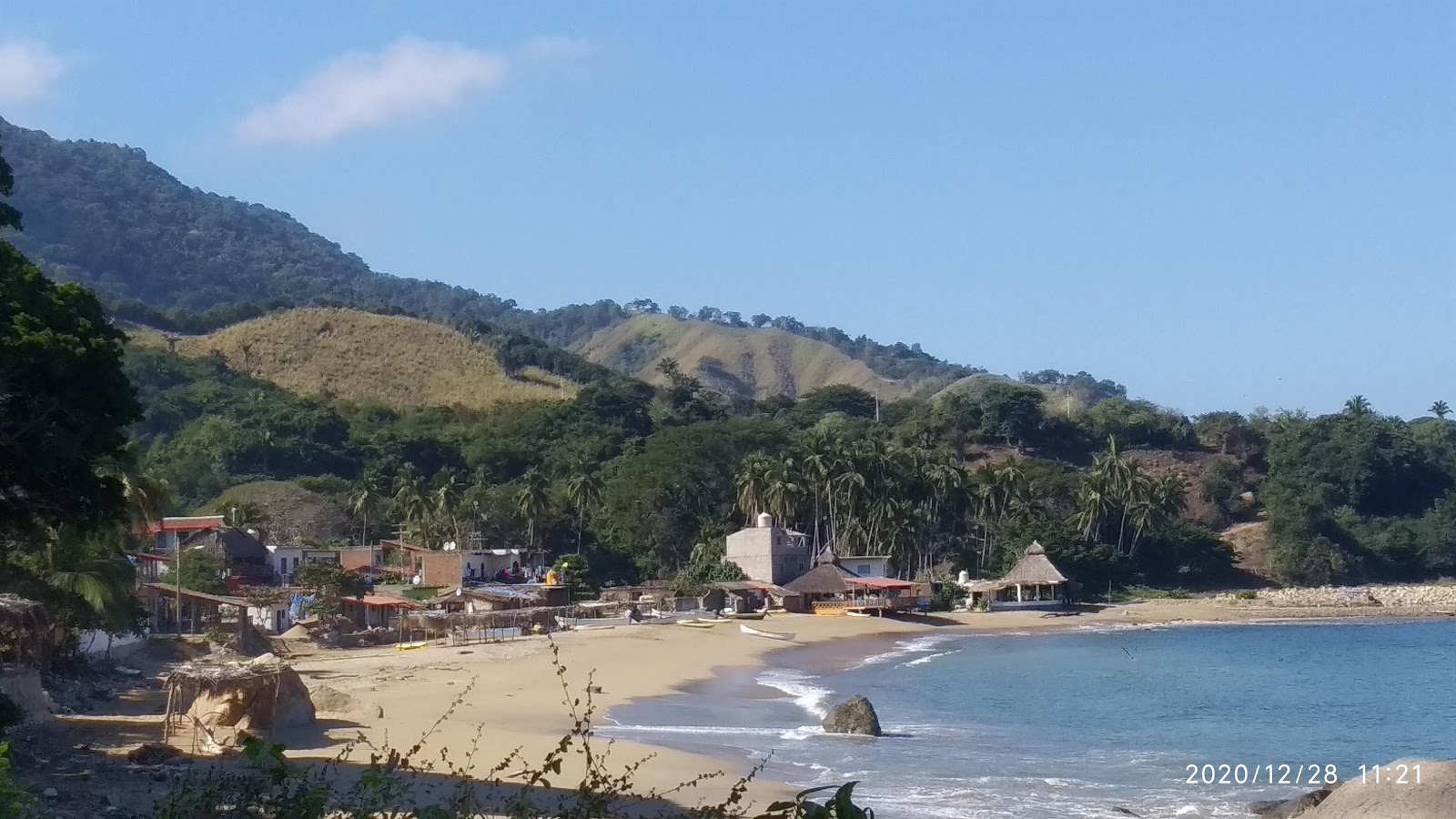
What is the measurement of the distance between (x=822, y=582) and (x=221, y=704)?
46700 millimetres

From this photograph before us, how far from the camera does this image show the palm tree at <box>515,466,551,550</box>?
242 ft

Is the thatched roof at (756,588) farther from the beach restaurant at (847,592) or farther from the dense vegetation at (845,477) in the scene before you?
the dense vegetation at (845,477)

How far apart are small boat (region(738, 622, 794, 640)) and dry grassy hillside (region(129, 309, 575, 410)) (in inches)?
2866

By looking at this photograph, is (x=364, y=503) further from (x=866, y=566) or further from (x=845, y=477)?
(x=866, y=566)

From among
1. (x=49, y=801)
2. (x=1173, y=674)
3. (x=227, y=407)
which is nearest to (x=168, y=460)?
(x=227, y=407)

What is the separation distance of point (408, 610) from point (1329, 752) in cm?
3301

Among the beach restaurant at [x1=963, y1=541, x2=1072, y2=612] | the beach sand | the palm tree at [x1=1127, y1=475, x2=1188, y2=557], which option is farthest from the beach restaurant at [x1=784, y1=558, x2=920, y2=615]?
the palm tree at [x1=1127, y1=475, x2=1188, y2=557]

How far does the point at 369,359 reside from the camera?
13588cm

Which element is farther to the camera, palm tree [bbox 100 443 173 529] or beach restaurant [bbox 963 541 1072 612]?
beach restaurant [bbox 963 541 1072 612]

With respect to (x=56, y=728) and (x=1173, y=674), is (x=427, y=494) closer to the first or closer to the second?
(x=1173, y=674)

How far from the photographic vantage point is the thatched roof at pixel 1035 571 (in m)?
71.6

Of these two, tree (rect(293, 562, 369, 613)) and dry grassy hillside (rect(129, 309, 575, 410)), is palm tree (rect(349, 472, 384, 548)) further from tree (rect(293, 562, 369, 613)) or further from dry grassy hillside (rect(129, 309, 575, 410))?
dry grassy hillside (rect(129, 309, 575, 410))

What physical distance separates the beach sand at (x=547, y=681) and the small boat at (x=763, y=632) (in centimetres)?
48

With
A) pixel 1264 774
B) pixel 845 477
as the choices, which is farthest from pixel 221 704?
pixel 845 477
